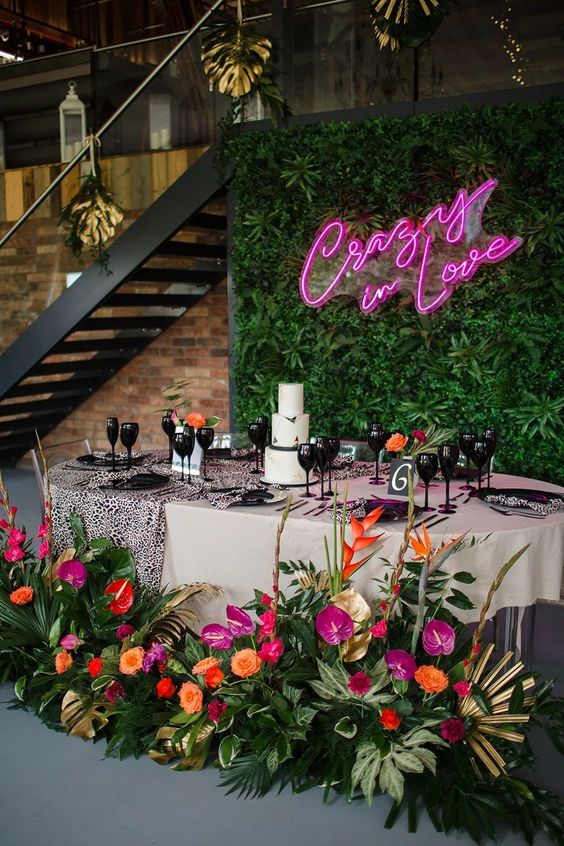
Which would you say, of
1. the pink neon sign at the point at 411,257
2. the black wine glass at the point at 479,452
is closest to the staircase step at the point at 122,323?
the pink neon sign at the point at 411,257

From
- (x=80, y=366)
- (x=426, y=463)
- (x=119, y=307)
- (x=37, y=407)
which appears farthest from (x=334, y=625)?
(x=37, y=407)

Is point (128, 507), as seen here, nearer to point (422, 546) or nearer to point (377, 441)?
point (377, 441)

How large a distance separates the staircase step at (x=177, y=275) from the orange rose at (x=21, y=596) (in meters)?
3.65

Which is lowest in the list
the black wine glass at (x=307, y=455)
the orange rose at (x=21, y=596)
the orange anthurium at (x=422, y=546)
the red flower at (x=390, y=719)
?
the red flower at (x=390, y=719)

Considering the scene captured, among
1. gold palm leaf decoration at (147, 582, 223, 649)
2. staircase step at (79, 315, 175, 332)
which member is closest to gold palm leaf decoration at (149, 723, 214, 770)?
gold palm leaf decoration at (147, 582, 223, 649)

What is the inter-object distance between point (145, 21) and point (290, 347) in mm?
5533

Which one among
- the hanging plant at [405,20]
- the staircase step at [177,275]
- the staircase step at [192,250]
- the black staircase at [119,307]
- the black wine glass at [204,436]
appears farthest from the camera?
the staircase step at [177,275]

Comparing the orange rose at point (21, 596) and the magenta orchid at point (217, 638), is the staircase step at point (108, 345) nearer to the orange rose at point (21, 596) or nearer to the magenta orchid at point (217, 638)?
the orange rose at point (21, 596)

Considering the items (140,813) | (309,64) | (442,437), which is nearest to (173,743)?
(140,813)

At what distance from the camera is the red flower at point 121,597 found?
3.07m

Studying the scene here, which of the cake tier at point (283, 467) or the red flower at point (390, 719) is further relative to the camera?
the cake tier at point (283, 467)

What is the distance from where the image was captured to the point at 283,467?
11.3ft

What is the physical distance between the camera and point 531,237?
16.3ft

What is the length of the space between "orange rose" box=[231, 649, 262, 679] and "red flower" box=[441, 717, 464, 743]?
589 millimetres
